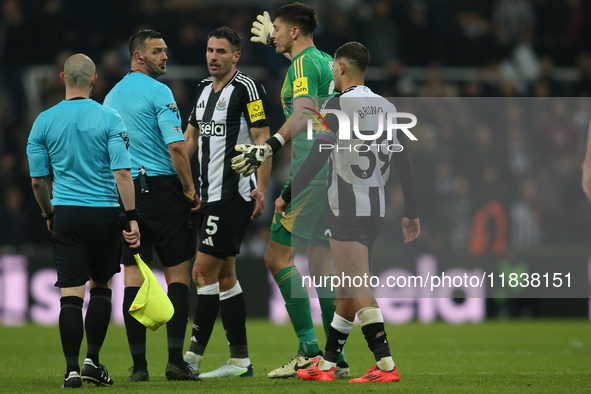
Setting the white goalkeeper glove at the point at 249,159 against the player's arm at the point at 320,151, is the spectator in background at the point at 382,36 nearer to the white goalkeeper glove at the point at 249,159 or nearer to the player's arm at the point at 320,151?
the player's arm at the point at 320,151

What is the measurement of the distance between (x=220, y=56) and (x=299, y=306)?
1.97 m

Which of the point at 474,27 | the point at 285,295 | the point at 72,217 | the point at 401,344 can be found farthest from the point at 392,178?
the point at 474,27

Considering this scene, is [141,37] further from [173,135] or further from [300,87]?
[300,87]

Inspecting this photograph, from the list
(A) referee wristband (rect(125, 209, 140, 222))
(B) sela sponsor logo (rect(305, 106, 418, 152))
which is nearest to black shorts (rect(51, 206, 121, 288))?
(A) referee wristband (rect(125, 209, 140, 222))

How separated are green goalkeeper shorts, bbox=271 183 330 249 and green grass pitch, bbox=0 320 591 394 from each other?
1.04 m

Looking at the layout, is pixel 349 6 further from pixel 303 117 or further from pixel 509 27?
pixel 303 117

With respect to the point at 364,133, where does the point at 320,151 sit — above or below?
below

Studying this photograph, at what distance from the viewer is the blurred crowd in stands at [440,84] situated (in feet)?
36.8

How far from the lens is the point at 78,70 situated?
5258mm

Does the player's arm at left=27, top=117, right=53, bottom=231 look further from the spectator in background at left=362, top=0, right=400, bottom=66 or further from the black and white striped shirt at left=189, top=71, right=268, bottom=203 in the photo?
the spectator in background at left=362, top=0, right=400, bottom=66

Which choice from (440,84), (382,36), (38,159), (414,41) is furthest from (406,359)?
(414,41)

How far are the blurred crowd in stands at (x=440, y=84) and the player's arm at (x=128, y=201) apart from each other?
3.63m

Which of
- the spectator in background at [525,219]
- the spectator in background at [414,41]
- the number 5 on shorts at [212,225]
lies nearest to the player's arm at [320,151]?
the number 5 on shorts at [212,225]

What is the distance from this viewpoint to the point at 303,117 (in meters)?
5.66
